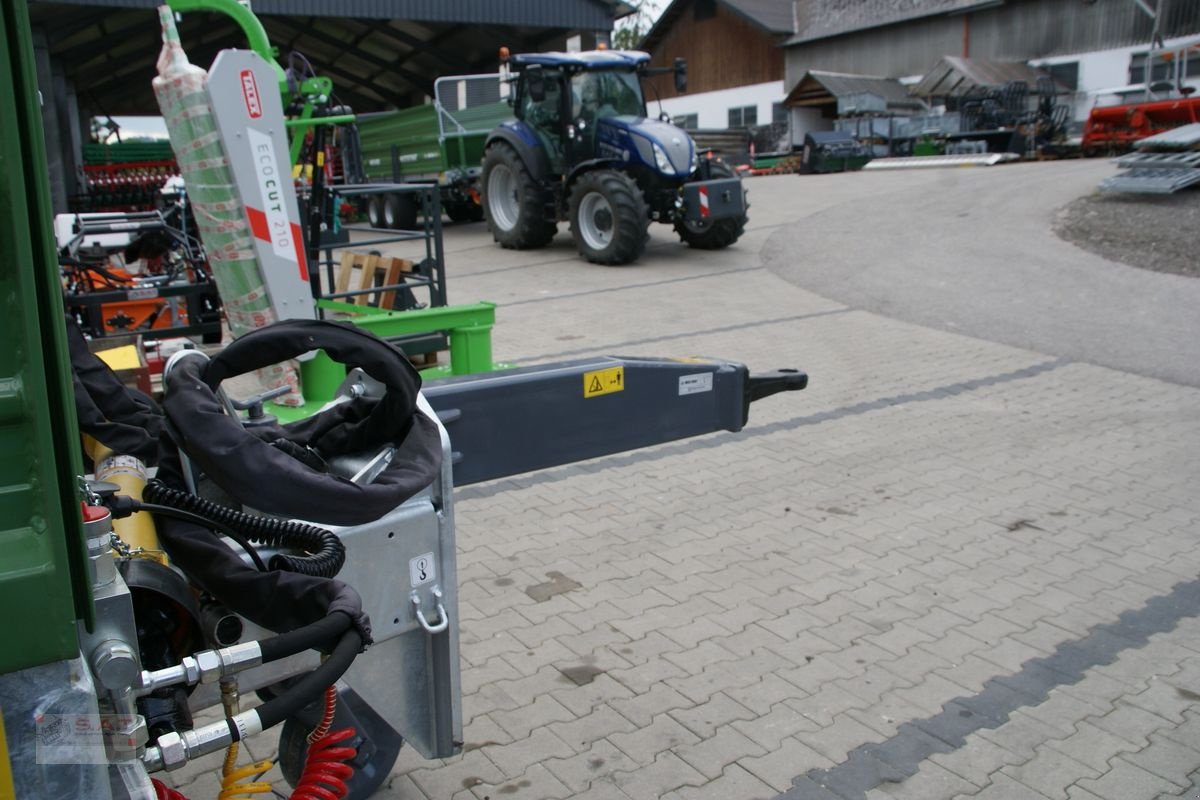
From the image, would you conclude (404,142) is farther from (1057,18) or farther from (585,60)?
(1057,18)

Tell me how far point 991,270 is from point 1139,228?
2.62m

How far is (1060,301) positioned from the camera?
33.3 feet

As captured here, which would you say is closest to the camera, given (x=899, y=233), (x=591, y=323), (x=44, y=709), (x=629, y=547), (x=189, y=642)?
(x=44, y=709)

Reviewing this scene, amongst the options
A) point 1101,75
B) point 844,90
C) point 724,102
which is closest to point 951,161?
point 844,90

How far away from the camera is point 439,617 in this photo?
236cm

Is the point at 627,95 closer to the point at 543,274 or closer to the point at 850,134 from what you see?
the point at 543,274

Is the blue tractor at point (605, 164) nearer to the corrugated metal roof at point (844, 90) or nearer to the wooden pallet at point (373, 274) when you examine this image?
the wooden pallet at point (373, 274)

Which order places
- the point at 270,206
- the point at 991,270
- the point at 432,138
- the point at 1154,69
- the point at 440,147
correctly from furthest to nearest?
the point at 1154,69
the point at 432,138
the point at 440,147
the point at 991,270
the point at 270,206

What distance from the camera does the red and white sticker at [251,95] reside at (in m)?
5.23

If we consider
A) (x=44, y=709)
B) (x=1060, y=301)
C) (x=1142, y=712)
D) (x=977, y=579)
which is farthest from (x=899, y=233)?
(x=44, y=709)

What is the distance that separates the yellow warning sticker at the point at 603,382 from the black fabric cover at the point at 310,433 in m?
0.73

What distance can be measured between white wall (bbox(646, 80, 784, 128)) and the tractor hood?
2594 centimetres

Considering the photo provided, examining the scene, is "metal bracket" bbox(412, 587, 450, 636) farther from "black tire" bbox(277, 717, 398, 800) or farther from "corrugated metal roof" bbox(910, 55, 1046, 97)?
"corrugated metal roof" bbox(910, 55, 1046, 97)

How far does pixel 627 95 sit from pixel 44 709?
502 inches
